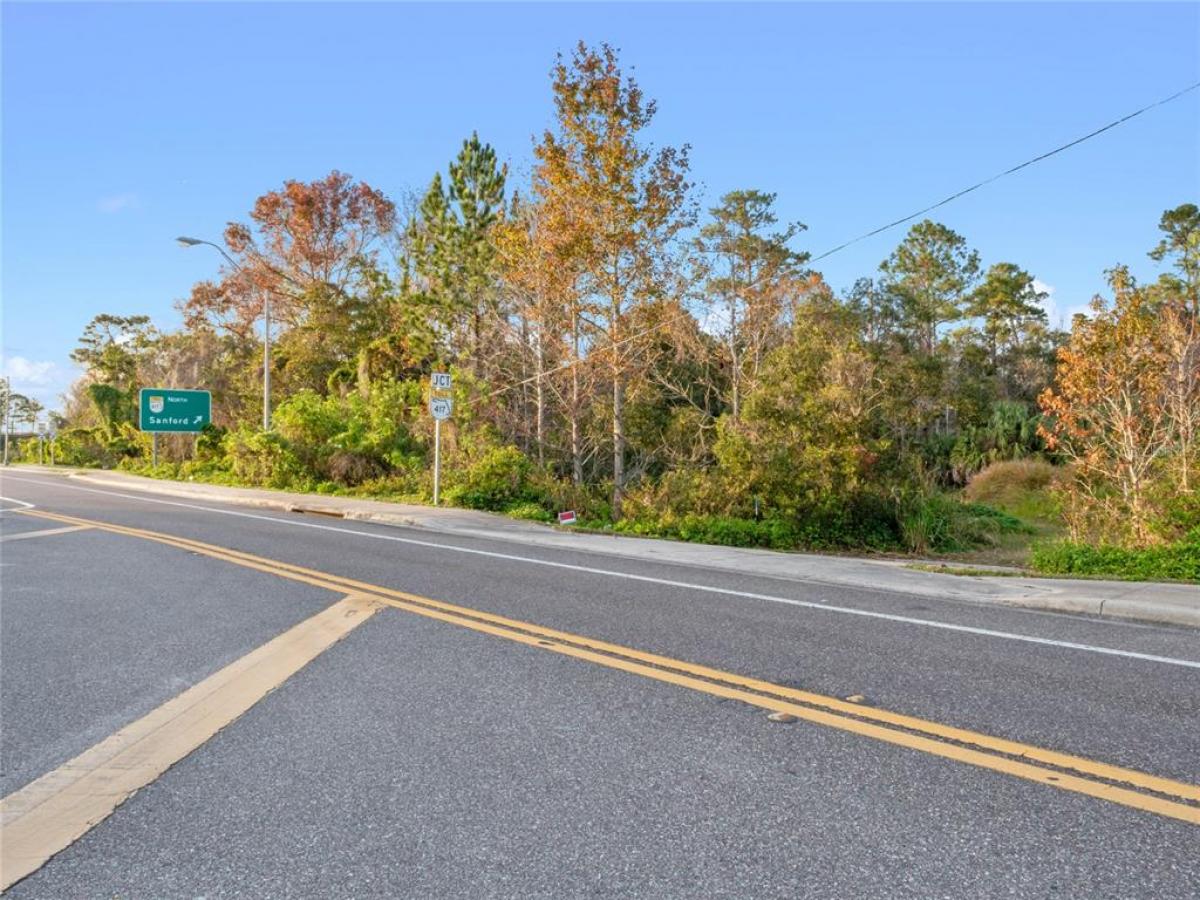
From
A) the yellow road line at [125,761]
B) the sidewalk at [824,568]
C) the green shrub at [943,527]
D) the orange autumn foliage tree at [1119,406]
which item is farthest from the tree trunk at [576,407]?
the yellow road line at [125,761]

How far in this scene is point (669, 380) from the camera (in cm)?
3055

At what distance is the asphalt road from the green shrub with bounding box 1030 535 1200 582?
3.06 meters

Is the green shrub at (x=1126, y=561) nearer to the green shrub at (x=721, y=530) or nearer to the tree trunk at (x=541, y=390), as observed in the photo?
the green shrub at (x=721, y=530)

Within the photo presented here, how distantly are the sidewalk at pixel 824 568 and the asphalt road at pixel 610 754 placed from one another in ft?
1.90

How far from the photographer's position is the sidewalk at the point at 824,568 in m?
7.76

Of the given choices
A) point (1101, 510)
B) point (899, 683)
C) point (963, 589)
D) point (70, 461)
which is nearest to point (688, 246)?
point (1101, 510)

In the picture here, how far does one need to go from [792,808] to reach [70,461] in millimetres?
57574

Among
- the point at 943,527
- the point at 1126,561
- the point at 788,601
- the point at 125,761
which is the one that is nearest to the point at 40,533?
the point at 125,761

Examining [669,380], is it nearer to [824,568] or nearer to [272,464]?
[272,464]

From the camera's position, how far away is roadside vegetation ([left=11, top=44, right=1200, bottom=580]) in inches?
468

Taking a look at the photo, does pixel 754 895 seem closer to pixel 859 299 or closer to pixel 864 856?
pixel 864 856

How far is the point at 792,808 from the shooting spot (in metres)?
3.55

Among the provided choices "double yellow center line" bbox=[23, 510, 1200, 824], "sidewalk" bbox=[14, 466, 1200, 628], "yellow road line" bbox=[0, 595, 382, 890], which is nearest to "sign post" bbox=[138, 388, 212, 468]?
"sidewalk" bbox=[14, 466, 1200, 628]

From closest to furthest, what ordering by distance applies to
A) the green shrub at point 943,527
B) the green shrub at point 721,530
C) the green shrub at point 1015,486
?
the green shrub at point 721,530 → the green shrub at point 943,527 → the green shrub at point 1015,486
